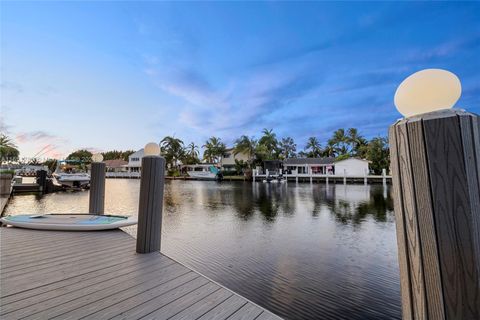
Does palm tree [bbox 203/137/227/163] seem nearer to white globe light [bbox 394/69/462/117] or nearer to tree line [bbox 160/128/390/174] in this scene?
tree line [bbox 160/128/390/174]

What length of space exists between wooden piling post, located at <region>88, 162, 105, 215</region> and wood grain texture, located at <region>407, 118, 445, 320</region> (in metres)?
5.92

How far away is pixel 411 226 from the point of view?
0.79 metres

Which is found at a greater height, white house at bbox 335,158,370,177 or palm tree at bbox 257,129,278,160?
palm tree at bbox 257,129,278,160

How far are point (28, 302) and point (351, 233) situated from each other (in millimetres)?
7088

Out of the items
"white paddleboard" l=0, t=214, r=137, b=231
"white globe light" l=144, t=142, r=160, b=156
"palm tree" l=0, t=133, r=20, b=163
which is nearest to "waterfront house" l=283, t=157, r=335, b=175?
"white paddleboard" l=0, t=214, r=137, b=231

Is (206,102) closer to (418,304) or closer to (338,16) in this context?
(338,16)

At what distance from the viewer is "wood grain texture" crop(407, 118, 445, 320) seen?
2.36 ft

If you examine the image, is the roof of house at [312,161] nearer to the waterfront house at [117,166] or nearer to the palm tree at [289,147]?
the palm tree at [289,147]

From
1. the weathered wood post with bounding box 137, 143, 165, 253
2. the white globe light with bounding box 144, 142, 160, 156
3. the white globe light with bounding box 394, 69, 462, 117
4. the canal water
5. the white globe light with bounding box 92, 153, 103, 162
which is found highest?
the white globe light with bounding box 92, 153, 103, 162

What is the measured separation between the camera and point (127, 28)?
37.0ft

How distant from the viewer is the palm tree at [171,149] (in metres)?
44.1

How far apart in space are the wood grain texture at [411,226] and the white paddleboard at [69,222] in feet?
15.1

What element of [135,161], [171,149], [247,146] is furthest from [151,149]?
[135,161]

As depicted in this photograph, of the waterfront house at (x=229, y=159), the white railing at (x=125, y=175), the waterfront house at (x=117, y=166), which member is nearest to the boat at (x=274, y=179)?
the waterfront house at (x=229, y=159)
